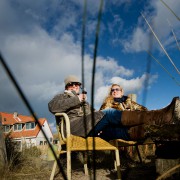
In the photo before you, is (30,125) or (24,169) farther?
(30,125)

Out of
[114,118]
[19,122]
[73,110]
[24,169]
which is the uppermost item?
[19,122]

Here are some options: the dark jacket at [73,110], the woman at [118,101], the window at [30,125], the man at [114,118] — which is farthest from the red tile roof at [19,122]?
the man at [114,118]

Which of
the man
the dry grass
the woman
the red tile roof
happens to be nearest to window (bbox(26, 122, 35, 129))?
the red tile roof

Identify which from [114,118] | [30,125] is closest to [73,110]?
[114,118]

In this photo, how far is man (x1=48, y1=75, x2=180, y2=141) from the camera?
2.68 m

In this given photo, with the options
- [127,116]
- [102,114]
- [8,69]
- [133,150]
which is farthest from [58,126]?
[8,69]

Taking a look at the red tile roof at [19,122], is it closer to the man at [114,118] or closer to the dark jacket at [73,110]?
the dark jacket at [73,110]

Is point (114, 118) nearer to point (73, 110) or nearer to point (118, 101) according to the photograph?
point (73, 110)

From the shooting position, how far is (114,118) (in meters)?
3.06

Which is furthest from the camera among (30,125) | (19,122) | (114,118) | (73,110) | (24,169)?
(30,125)

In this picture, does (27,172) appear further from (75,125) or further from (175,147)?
(175,147)

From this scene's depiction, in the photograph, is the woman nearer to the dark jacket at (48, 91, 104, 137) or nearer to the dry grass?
the dark jacket at (48, 91, 104, 137)

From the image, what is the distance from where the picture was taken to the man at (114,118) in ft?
8.78

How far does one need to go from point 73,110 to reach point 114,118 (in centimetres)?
69
